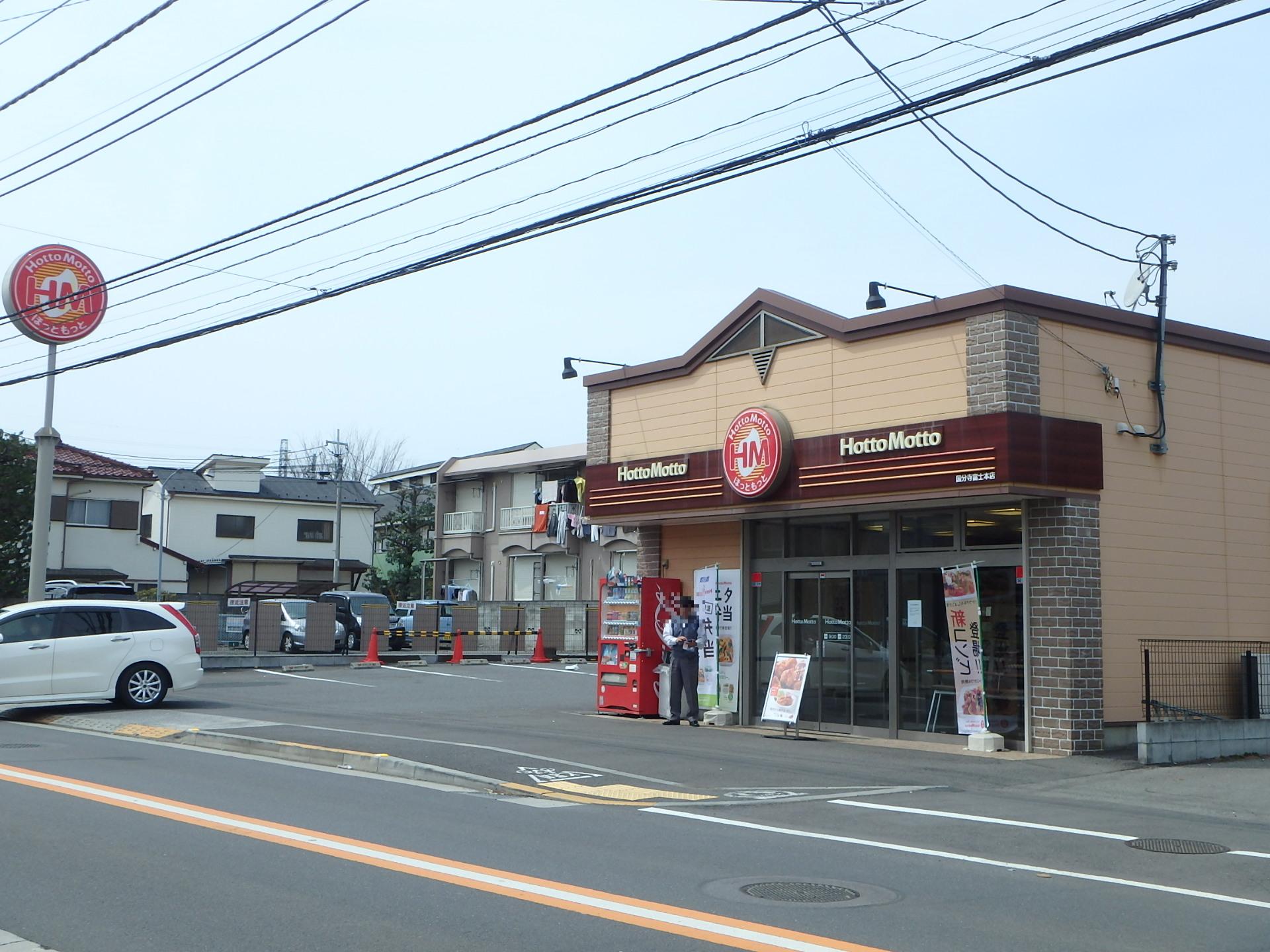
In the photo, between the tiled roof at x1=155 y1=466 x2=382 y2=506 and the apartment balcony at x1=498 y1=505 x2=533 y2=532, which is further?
the tiled roof at x1=155 y1=466 x2=382 y2=506

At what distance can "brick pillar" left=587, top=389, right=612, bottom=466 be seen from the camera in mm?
21516

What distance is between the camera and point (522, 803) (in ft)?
37.9

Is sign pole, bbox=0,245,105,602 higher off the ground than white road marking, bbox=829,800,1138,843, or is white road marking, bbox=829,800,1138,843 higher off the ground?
sign pole, bbox=0,245,105,602

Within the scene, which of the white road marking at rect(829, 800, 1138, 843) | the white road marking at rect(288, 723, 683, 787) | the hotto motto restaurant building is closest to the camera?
the white road marking at rect(829, 800, 1138, 843)

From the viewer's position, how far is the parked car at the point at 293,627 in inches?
1403

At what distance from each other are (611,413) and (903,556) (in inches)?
249

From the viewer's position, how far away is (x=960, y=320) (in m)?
15.9

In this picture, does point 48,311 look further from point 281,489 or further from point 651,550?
point 281,489

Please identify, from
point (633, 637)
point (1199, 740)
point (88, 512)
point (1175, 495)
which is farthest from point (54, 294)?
point (88, 512)

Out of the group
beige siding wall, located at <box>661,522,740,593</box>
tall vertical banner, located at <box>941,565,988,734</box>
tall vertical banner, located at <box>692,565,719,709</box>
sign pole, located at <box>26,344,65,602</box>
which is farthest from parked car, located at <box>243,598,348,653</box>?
tall vertical banner, located at <box>941,565,988,734</box>

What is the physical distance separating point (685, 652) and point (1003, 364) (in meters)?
6.55

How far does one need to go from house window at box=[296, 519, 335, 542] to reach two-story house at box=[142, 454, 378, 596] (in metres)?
0.03

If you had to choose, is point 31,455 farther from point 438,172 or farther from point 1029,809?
point 1029,809

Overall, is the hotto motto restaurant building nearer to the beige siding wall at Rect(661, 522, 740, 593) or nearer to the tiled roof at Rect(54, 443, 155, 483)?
the beige siding wall at Rect(661, 522, 740, 593)
